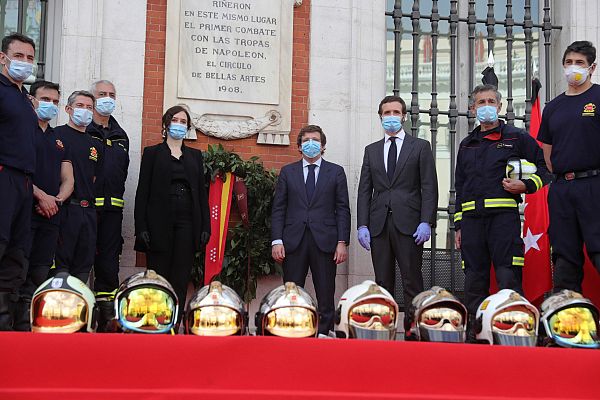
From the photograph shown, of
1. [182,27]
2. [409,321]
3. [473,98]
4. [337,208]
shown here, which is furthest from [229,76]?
[409,321]

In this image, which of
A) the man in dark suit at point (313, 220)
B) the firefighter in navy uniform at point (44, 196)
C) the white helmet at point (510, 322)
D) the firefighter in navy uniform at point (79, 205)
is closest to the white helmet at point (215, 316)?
the white helmet at point (510, 322)

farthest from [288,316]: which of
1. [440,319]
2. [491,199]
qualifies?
[491,199]

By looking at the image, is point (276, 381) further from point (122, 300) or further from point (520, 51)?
point (520, 51)

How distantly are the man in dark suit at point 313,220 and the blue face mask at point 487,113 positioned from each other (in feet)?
4.32

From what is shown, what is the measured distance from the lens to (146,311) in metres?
2.74

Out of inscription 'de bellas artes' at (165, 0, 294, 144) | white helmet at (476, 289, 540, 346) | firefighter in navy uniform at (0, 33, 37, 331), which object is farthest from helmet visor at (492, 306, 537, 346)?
inscription 'de bellas artes' at (165, 0, 294, 144)

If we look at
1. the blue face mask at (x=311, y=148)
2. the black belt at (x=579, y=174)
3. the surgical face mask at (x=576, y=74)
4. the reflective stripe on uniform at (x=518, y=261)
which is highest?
the surgical face mask at (x=576, y=74)

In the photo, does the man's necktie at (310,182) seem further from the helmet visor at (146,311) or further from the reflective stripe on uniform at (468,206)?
the helmet visor at (146,311)

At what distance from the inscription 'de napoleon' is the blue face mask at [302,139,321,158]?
1.37 m

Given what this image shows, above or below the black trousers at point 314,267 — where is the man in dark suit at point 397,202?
above

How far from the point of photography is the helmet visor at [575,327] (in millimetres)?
2791

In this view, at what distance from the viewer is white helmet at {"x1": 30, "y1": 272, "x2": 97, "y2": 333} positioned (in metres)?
2.64

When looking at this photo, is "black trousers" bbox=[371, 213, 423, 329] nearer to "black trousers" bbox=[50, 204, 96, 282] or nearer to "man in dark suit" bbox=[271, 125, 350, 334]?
"man in dark suit" bbox=[271, 125, 350, 334]

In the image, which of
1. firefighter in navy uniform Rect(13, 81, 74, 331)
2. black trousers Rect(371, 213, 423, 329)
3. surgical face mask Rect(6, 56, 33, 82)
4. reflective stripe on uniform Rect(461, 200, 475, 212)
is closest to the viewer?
surgical face mask Rect(6, 56, 33, 82)
